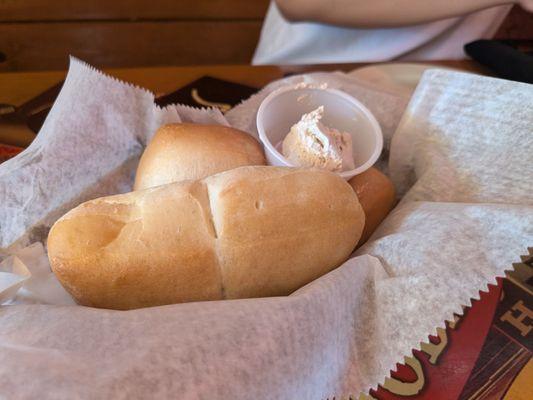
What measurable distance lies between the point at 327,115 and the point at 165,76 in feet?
1.27

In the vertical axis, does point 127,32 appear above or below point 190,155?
below

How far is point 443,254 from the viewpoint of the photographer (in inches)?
21.3

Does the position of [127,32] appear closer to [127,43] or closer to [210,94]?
[127,43]

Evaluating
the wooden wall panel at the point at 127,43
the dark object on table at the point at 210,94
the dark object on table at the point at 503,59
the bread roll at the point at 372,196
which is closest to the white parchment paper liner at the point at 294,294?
the bread roll at the point at 372,196

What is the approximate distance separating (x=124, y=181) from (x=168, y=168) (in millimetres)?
114

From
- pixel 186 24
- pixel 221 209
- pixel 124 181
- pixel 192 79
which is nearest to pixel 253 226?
pixel 221 209

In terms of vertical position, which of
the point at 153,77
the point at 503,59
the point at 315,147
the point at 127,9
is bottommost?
the point at 127,9

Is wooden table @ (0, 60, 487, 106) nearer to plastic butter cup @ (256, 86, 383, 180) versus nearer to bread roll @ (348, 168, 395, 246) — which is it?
plastic butter cup @ (256, 86, 383, 180)

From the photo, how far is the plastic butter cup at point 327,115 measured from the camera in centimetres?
76

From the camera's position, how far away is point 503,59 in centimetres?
102

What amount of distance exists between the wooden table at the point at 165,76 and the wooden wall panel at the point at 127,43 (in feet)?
2.52

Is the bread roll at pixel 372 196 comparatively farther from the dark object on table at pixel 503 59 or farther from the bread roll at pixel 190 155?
the dark object on table at pixel 503 59

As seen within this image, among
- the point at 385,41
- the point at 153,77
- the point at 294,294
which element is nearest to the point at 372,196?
the point at 294,294

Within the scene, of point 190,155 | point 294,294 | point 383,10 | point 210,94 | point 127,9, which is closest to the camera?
point 294,294
